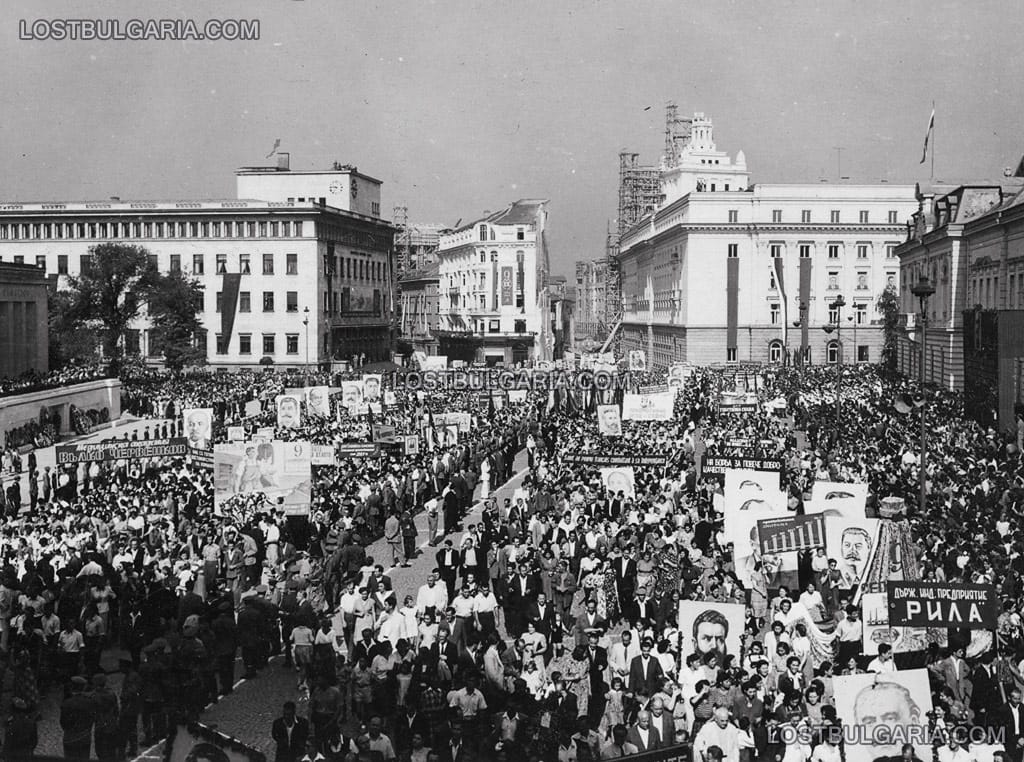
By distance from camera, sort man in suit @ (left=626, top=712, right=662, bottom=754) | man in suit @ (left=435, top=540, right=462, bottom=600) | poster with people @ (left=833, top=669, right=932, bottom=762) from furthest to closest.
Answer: man in suit @ (left=435, top=540, right=462, bottom=600) < poster with people @ (left=833, top=669, right=932, bottom=762) < man in suit @ (left=626, top=712, right=662, bottom=754)

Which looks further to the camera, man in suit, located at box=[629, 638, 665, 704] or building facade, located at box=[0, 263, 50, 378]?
building facade, located at box=[0, 263, 50, 378]

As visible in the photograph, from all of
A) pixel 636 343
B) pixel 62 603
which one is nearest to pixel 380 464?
pixel 62 603

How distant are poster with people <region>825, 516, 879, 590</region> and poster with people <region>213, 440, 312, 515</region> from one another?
923 cm

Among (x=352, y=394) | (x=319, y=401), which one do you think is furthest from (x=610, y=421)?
(x=352, y=394)

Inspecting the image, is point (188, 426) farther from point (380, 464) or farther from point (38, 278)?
point (38, 278)

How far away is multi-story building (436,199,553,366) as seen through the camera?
109 metres

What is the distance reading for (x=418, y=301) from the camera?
14975cm

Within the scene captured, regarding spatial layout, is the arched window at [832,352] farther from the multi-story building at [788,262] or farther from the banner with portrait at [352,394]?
the banner with portrait at [352,394]

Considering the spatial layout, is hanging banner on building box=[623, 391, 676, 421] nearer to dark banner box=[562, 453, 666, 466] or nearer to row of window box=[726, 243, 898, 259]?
dark banner box=[562, 453, 666, 466]

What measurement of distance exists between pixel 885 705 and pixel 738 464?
1196 centimetres

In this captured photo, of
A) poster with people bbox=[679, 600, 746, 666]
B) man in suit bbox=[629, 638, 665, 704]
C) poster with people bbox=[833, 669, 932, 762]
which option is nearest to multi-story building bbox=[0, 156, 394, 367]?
poster with people bbox=[679, 600, 746, 666]

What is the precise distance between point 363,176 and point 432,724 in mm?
92776

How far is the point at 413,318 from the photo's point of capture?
151 m

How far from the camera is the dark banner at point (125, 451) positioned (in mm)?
25031
